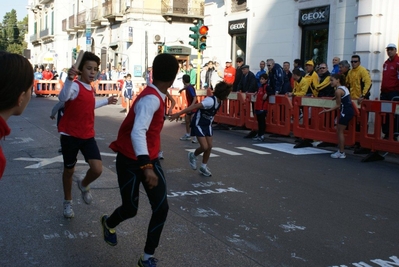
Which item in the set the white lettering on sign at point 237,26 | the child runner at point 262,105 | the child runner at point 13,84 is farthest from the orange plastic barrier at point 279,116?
the child runner at point 13,84

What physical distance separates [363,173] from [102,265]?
5964 millimetres

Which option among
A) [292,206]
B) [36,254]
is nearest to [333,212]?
[292,206]

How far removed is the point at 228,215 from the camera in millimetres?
6348

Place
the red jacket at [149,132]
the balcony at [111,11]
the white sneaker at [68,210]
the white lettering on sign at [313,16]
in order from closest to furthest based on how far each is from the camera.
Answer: the red jacket at [149,132] < the white sneaker at [68,210] < the white lettering on sign at [313,16] < the balcony at [111,11]

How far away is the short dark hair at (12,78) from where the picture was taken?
8.18 ft

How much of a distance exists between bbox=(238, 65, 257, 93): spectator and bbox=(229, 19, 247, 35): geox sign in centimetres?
758

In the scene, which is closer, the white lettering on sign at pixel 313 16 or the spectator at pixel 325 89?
the spectator at pixel 325 89

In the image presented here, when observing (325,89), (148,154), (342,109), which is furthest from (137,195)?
(325,89)

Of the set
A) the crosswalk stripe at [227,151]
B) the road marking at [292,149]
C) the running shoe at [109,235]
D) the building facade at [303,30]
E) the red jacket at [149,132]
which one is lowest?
the crosswalk stripe at [227,151]

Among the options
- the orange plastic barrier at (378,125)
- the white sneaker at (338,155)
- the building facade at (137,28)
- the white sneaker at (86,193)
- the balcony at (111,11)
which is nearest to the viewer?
the white sneaker at (86,193)

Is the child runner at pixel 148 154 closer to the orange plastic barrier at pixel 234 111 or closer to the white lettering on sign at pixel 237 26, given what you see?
the orange plastic barrier at pixel 234 111

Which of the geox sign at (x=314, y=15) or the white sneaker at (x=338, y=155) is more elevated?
the geox sign at (x=314, y=15)

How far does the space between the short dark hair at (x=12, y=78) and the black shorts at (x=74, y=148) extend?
3.40m

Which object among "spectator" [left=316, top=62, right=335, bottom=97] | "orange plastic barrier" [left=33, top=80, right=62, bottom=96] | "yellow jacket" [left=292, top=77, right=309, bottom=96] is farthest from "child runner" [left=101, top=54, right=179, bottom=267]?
"orange plastic barrier" [left=33, top=80, right=62, bottom=96]
